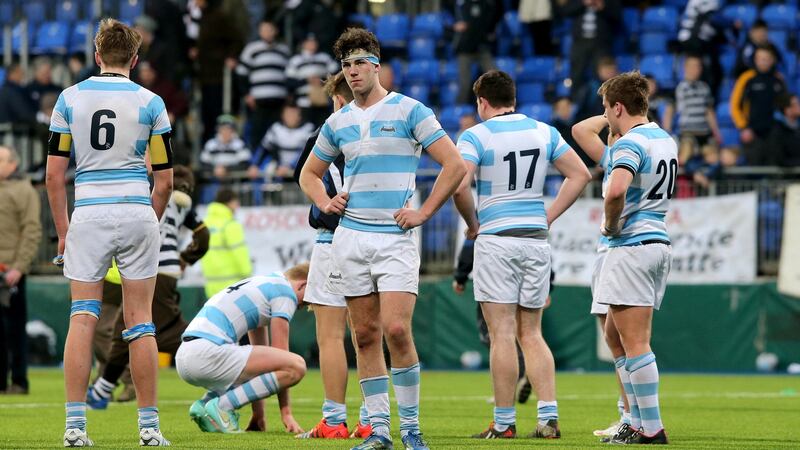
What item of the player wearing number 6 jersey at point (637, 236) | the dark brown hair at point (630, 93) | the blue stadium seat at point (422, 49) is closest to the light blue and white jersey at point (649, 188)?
the player wearing number 6 jersey at point (637, 236)

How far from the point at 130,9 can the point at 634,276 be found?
59.9ft

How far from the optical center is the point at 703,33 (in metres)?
21.1

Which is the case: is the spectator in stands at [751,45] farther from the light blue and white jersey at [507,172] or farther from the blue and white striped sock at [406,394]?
the blue and white striped sock at [406,394]

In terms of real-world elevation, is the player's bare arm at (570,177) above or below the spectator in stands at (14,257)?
above

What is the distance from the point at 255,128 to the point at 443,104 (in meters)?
3.10

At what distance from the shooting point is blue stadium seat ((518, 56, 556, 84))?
22750 mm

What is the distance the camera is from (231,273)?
17484 millimetres

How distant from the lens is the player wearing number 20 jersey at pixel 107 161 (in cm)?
807

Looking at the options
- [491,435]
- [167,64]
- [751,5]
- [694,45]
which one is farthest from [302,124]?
[491,435]

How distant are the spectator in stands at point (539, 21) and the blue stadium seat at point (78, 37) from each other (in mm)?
7764

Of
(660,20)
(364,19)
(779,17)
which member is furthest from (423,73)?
(779,17)

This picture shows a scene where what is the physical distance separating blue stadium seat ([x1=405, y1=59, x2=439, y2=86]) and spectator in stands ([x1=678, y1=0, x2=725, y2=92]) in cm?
415

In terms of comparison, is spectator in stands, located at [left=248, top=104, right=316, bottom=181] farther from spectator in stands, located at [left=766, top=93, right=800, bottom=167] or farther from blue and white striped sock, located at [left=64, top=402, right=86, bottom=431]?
blue and white striped sock, located at [left=64, top=402, right=86, bottom=431]

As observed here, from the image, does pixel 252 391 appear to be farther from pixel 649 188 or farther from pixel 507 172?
pixel 649 188
